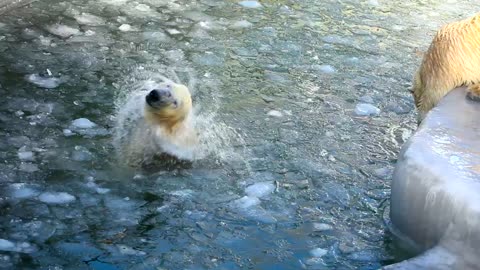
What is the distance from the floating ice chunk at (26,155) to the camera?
4121 mm

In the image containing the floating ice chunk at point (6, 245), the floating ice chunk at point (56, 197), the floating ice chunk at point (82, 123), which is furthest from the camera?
the floating ice chunk at point (82, 123)

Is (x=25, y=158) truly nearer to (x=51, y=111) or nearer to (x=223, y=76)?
(x=51, y=111)

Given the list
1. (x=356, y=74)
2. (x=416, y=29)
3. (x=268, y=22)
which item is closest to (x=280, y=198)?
(x=356, y=74)

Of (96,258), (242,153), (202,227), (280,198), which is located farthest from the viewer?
(242,153)

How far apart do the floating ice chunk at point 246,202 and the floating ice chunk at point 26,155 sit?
3.56ft

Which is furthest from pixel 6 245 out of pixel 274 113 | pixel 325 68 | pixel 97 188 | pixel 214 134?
pixel 325 68

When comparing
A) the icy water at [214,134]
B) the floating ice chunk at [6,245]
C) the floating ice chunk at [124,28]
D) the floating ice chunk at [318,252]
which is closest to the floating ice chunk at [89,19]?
the icy water at [214,134]

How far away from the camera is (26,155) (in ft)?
13.6

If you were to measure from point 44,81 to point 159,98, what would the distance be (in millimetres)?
1320

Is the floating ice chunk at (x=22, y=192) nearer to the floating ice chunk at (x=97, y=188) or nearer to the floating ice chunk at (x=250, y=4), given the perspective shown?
the floating ice chunk at (x=97, y=188)

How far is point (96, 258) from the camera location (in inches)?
134

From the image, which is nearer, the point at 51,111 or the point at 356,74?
the point at 51,111

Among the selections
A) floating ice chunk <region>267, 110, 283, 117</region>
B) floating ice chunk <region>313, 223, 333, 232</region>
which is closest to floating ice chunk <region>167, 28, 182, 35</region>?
floating ice chunk <region>267, 110, 283, 117</region>

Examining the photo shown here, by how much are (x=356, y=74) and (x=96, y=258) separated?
9.82 feet
